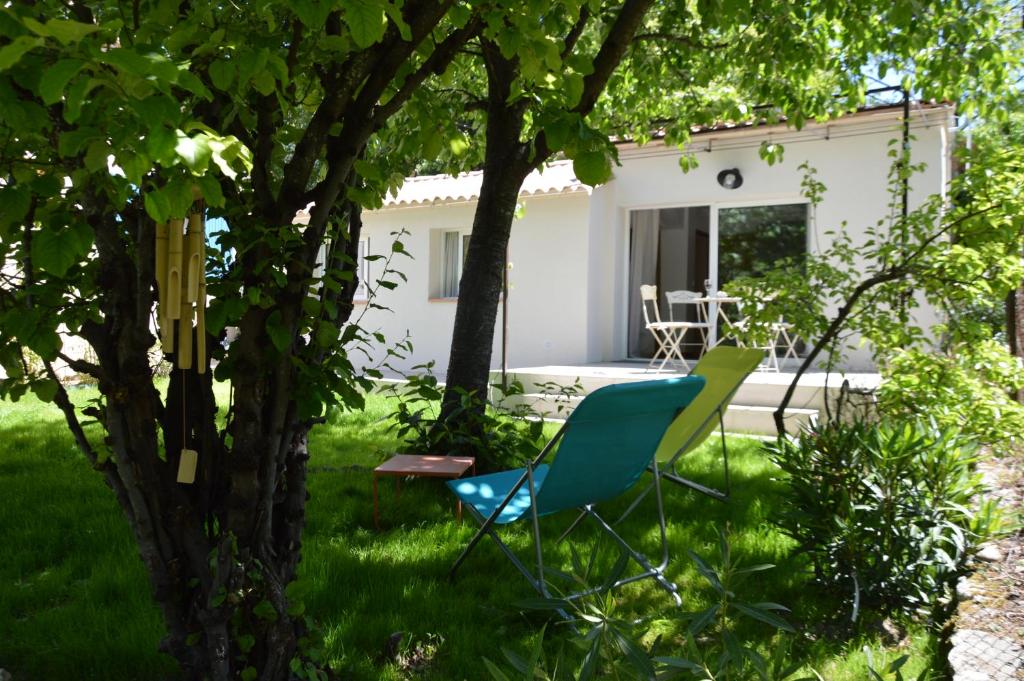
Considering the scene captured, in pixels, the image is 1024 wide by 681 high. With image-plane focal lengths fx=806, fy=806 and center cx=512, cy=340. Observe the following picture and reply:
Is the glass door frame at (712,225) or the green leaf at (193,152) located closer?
the green leaf at (193,152)

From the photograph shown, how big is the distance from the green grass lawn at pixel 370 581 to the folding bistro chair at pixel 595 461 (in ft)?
0.90

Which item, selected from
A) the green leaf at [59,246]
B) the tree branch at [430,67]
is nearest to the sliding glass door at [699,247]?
the tree branch at [430,67]

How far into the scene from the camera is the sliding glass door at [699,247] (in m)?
11.5

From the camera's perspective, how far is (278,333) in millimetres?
2020

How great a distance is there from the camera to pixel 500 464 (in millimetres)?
5477

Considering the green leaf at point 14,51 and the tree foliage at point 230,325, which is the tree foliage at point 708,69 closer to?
the tree foliage at point 230,325

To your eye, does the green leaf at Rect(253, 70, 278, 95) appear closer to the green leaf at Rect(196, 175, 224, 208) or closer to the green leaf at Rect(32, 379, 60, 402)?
the green leaf at Rect(196, 175, 224, 208)

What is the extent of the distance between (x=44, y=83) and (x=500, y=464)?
4.52 meters

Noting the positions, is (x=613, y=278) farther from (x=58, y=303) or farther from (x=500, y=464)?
(x=58, y=303)

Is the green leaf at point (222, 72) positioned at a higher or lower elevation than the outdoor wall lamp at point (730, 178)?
lower

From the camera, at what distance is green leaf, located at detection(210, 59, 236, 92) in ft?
5.57

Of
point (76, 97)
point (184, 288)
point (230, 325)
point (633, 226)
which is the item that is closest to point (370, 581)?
point (230, 325)

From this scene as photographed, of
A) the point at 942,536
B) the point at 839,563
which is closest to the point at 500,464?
the point at 839,563

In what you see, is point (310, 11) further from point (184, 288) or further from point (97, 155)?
point (184, 288)
